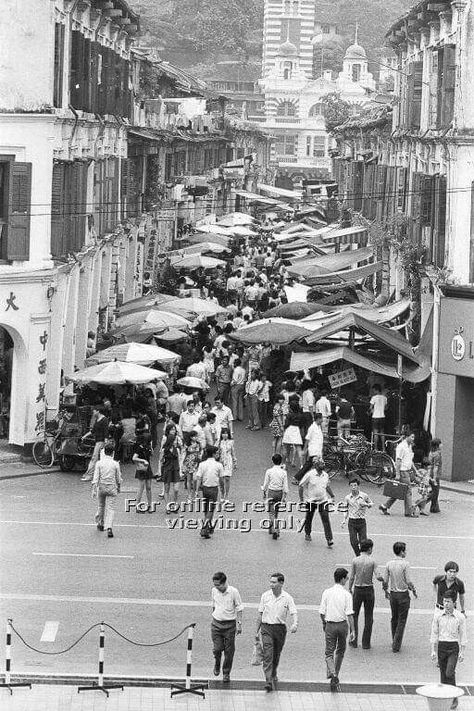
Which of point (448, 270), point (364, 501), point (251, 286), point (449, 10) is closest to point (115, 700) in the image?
point (364, 501)

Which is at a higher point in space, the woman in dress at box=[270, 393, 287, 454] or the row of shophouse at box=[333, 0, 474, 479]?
the row of shophouse at box=[333, 0, 474, 479]

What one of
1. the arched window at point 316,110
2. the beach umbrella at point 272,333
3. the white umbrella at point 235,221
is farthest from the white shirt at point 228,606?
the arched window at point 316,110

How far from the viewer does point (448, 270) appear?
3169 centimetres

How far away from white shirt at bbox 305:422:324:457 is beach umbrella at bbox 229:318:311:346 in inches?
293

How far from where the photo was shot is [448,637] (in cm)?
1681

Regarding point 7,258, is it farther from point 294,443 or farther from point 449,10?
point 449,10

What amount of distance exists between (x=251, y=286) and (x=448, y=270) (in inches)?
765

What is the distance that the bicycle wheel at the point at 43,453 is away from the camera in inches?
1154

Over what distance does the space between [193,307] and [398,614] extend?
22.5 metres

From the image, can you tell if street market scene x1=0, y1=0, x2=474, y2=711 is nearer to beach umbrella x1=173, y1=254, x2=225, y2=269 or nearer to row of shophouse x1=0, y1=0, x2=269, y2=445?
row of shophouse x1=0, y1=0, x2=269, y2=445

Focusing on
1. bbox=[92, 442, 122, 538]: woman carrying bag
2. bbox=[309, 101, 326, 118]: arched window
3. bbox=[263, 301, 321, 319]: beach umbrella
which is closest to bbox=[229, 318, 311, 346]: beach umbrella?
bbox=[263, 301, 321, 319]: beach umbrella

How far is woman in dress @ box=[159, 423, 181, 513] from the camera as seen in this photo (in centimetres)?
2567

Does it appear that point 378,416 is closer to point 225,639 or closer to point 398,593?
point 398,593

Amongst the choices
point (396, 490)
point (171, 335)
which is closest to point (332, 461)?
point (396, 490)
